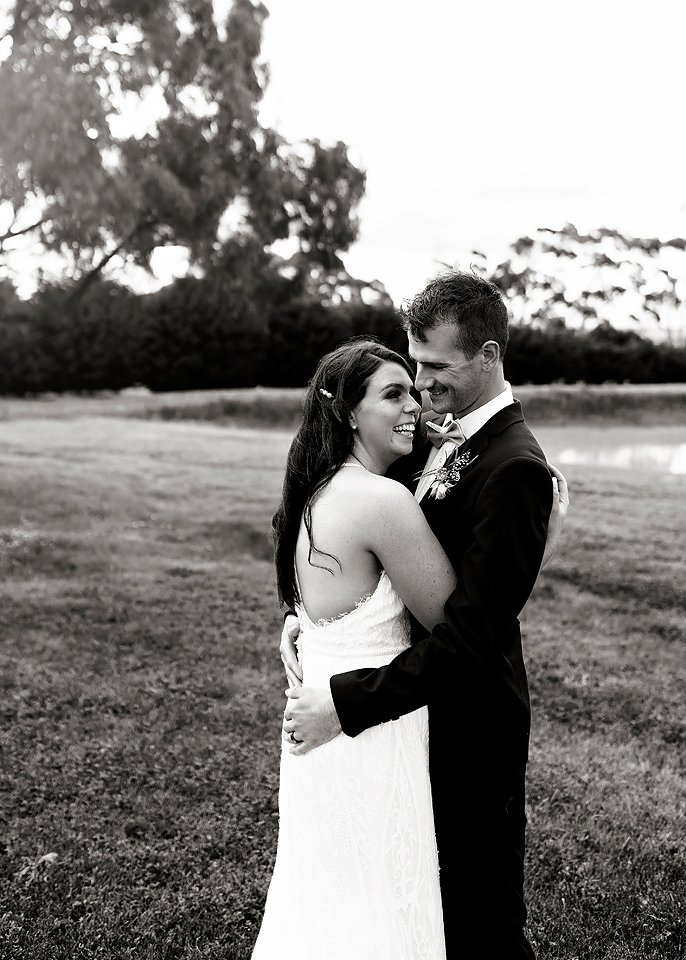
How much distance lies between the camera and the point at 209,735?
5691mm

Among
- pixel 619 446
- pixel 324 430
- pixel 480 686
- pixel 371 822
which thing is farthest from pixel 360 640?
pixel 619 446

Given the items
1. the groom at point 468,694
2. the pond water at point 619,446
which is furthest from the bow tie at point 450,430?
the pond water at point 619,446

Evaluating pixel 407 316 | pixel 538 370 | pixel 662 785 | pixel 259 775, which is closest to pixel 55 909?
pixel 259 775

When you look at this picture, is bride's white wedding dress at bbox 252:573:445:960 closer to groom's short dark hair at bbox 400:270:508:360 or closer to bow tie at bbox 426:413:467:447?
bow tie at bbox 426:413:467:447

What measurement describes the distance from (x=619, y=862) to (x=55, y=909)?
2.55 metres

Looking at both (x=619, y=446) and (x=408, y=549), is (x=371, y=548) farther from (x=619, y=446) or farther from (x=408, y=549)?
(x=619, y=446)

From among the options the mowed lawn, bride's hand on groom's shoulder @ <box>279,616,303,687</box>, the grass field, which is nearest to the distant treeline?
the grass field

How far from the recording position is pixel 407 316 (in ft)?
9.25

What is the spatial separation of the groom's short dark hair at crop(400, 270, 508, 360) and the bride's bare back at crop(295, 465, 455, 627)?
0.48 m

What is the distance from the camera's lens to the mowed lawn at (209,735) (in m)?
3.94

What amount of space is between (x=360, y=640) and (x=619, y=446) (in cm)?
2439

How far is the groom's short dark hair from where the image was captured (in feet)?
8.91

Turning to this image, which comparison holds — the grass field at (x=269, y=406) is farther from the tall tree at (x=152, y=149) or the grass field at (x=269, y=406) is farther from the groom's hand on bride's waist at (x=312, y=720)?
the groom's hand on bride's waist at (x=312, y=720)

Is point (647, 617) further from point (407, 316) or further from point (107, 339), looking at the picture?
point (107, 339)
